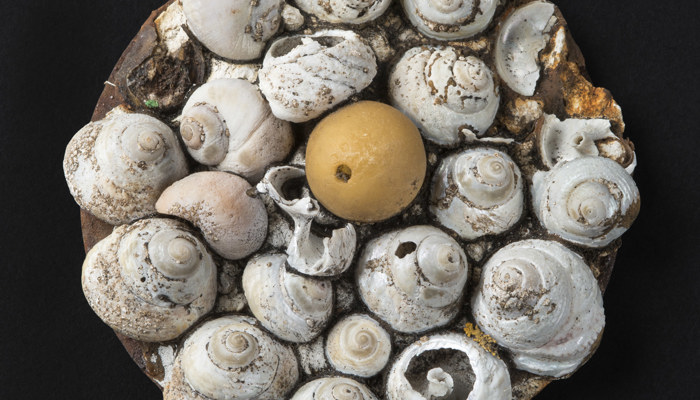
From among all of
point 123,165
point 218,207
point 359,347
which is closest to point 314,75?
point 218,207

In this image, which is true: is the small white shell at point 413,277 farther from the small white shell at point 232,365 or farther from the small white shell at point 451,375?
the small white shell at point 232,365

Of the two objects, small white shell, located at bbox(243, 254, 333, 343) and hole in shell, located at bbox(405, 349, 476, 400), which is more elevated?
small white shell, located at bbox(243, 254, 333, 343)

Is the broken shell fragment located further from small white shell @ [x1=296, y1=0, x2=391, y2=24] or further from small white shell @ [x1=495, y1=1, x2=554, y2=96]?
small white shell @ [x1=495, y1=1, x2=554, y2=96]

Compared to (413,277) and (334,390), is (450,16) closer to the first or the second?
(413,277)

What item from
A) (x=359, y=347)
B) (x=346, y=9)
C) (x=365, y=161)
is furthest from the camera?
(x=346, y=9)

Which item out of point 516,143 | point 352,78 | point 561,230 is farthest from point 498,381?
point 352,78

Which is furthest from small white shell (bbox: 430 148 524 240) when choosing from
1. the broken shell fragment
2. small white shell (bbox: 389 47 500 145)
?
the broken shell fragment

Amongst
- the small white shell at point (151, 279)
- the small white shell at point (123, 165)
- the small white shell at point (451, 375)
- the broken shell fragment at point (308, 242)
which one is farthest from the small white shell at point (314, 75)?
the small white shell at point (451, 375)
